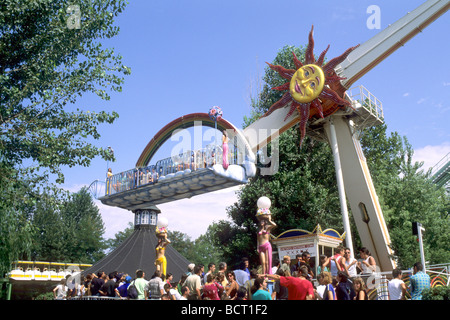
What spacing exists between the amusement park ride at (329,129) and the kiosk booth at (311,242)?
4.11 feet

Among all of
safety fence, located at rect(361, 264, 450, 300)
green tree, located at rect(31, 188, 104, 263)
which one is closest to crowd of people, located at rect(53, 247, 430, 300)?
safety fence, located at rect(361, 264, 450, 300)

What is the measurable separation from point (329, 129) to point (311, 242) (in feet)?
21.8

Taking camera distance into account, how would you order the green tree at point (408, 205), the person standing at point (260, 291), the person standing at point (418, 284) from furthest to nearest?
1. the green tree at point (408, 205)
2. the person standing at point (418, 284)
3. the person standing at point (260, 291)

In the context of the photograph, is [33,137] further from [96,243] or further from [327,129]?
A: [96,243]

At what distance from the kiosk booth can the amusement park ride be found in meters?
1.25

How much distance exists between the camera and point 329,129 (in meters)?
21.3

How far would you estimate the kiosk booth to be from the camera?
17.0 m

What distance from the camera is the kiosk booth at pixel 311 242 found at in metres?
17.0

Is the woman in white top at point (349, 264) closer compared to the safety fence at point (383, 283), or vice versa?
the woman in white top at point (349, 264)

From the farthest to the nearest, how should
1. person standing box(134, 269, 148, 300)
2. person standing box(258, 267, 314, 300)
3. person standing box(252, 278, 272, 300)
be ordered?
person standing box(134, 269, 148, 300) → person standing box(258, 267, 314, 300) → person standing box(252, 278, 272, 300)

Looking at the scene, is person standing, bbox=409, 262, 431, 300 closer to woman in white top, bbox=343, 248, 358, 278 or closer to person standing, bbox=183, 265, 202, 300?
woman in white top, bbox=343, 248, 358, 278

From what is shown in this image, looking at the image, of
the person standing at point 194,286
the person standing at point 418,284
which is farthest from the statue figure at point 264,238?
the person standing at point 418,284

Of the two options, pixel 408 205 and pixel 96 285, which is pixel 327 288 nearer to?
pixel 96 285

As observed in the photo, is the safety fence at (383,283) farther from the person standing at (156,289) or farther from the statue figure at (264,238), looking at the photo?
the person standing at (156,289)
